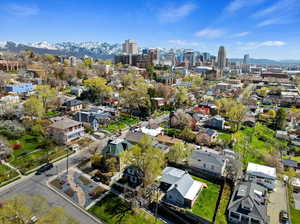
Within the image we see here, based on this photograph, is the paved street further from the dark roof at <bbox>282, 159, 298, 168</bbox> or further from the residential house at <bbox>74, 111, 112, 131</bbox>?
the dark roof at <bbox>282, 159, 298, 168</bbox>

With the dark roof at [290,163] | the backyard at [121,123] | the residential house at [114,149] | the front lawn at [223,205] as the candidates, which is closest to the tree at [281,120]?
the dark roof at [290,163]

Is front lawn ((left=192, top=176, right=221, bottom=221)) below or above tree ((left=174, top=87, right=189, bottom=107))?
below

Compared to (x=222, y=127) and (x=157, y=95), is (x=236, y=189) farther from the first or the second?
(x=157, y=95)

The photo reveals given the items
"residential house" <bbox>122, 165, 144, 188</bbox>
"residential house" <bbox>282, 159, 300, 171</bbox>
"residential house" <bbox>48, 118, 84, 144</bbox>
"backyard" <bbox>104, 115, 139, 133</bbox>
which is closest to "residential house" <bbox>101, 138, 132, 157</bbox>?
"residential house" <bbox>122, 165, 144, 188</bbox>

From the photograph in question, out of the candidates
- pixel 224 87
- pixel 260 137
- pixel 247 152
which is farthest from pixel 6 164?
pixel 224 87

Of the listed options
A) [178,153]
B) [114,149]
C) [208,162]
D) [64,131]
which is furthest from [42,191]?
[208,162]
